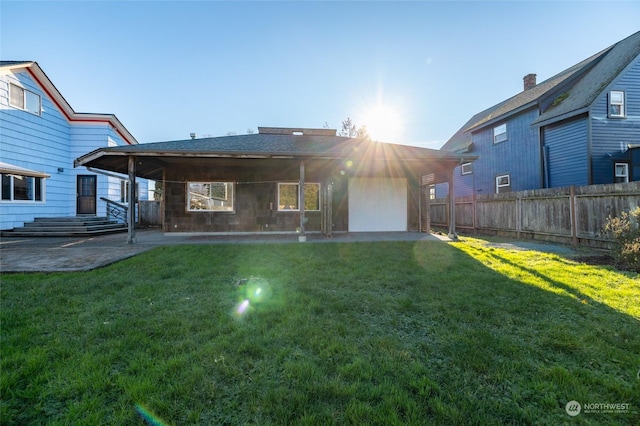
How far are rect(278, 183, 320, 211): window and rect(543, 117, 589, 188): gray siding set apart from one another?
35.0ft

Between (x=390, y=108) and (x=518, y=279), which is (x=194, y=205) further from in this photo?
(x=390, y=108)

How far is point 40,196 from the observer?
11328mm

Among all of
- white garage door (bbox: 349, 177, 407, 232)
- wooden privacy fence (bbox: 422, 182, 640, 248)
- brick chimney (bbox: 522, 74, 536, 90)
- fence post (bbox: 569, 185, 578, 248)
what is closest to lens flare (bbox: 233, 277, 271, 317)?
white garage door (bbox: 349, 177, 407, 232)

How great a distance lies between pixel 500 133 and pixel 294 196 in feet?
41.3

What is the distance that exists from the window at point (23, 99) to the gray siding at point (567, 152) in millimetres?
21820

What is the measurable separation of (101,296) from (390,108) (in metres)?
16.5

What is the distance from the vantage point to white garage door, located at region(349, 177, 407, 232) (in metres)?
11.9

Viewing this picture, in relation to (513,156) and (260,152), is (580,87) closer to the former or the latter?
(513,156)

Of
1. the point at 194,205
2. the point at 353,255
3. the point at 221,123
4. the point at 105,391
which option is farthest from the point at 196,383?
the point at 221,123

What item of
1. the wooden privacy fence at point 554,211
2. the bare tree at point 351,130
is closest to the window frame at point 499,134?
the wooden privacy fence at point 554,211

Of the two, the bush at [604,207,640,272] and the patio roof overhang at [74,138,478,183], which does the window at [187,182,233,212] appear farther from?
the bush at [604,207,640,272]

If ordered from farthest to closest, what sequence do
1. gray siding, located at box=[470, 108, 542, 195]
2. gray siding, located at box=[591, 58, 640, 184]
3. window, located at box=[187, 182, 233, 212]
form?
1. gray siding, located at box=[470, 108, 542, 195]
2. window, located at box=[187, 182, 233, 212]
3. gray siding, located at box=[591, 58, 640, 184]

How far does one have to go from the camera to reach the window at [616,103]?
37.5 feet

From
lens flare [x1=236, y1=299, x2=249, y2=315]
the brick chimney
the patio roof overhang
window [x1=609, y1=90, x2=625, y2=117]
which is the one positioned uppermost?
the brick chimney
